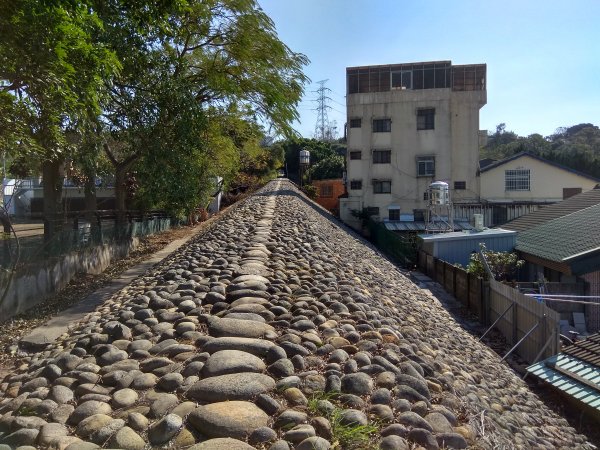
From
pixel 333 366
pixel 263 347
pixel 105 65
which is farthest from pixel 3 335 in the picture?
pixel 333 366

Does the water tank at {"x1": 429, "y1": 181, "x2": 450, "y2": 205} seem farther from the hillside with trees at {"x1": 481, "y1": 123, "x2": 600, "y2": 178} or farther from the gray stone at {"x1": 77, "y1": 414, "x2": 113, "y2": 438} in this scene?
the gray stone at {"x1": 77, "y1": 414, "x2": 113, "y2": 438}

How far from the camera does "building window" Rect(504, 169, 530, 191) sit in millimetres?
31406

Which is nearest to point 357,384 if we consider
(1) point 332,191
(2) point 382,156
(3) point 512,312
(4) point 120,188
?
(3) point 512,312

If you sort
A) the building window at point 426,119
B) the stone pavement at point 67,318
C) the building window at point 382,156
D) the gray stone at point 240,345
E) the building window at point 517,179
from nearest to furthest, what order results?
the gray stone at point 240,345
the stone pavement at point 67,318
the building window at point 517,179
the building window at point 426,119
the building window at point 382,156

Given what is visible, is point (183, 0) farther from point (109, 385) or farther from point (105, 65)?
point (109, 385)

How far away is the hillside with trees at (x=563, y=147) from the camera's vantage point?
152 ft

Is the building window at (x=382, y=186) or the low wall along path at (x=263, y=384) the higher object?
the building window at (x=382, y=186)

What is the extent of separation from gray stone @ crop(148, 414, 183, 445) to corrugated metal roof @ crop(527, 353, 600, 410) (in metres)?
6.47

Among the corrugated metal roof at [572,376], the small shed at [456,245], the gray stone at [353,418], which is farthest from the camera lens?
the small shed at [456,245]

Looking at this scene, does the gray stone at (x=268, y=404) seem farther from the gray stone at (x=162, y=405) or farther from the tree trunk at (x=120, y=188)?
the tree trunk at (x=120, y=188)

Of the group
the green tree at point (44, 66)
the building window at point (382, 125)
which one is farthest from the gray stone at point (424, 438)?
the building window at point (382, 125)

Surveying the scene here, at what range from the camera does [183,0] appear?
787 cm

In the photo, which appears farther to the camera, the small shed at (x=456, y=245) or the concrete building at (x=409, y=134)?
the concrete building at (x=409, y=134)

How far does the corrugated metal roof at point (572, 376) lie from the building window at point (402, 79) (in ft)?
87.7
